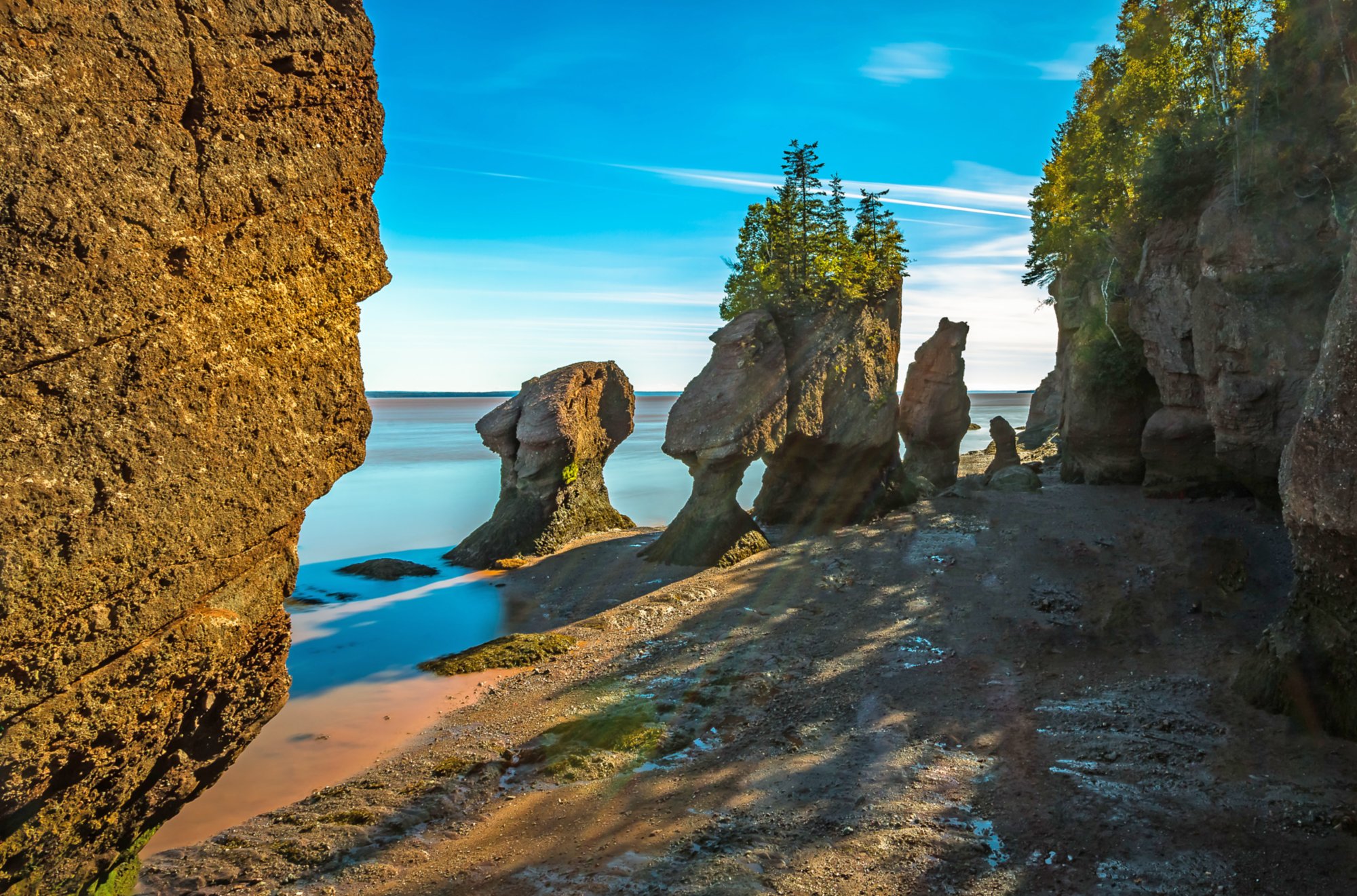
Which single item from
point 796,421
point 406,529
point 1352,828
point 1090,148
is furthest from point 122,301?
point 1090,148

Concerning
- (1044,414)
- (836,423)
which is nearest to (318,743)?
(836,423)

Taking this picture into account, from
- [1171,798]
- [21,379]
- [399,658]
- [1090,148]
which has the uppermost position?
[1090,148]

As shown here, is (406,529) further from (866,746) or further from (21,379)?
(21,379)

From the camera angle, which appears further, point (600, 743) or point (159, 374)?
point (600, 743)

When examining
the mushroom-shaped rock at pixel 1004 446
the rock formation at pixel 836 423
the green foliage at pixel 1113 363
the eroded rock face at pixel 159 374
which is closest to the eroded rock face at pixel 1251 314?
the green foliage at pixel 1113 363

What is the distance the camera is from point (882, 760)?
10.4 meters

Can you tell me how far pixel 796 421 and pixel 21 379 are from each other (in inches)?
809

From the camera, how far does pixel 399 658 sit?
17.0m

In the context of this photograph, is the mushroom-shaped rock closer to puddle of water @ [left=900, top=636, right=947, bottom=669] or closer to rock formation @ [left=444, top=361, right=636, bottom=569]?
rock formation @ [left=444, top=361, right=636, bottom=569]

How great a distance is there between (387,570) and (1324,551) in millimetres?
23177

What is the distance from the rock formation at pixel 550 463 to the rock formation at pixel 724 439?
187 inches

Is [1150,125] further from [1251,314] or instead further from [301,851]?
[301,851]

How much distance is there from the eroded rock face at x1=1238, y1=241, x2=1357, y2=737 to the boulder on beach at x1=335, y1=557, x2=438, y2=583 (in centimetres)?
2141

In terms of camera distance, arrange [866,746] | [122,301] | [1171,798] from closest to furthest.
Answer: [122,301]
[1171,798]
[866,746]
